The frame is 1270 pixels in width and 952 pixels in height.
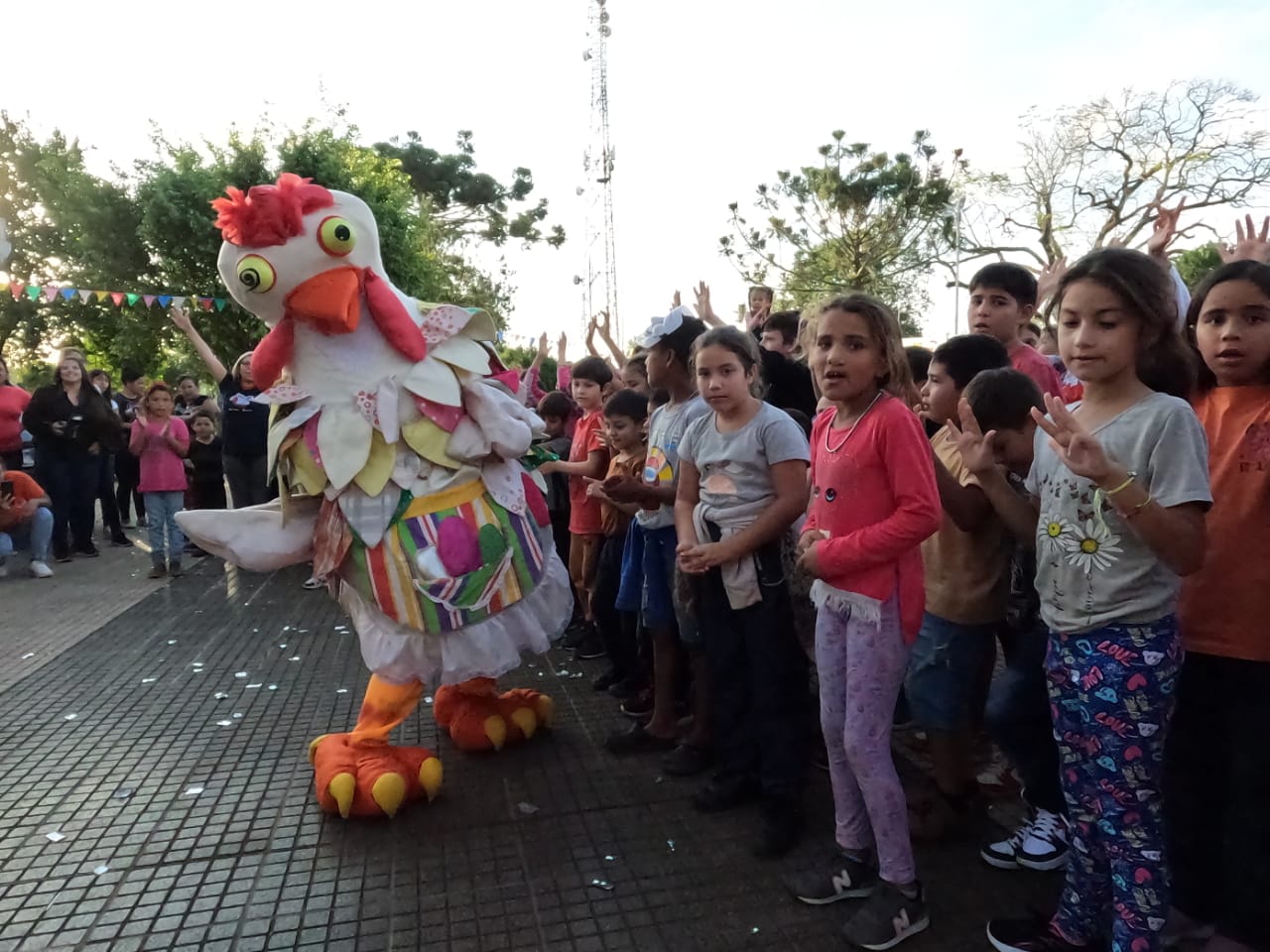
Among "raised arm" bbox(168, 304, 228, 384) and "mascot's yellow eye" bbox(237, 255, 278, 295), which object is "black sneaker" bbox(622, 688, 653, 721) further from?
"raised arm" bbox(168, 304, 228, 384)

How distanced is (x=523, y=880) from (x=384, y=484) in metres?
1.36

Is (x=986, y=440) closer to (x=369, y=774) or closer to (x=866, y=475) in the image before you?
(x=866, y=475)

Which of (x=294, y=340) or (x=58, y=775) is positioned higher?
(x=294, y=340)

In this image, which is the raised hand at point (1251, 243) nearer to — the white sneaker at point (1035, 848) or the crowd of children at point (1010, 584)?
the crowd of children at point (1010, 584)

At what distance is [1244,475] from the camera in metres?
1.89

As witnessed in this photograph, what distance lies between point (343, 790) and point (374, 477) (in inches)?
42.1

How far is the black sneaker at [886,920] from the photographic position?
7.05ft

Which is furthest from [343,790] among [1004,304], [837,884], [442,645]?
[1004,304]

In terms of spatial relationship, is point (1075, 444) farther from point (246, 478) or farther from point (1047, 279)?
point (246, 478)

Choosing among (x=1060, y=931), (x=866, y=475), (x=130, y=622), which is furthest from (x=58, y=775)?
(x=1060, y=931)

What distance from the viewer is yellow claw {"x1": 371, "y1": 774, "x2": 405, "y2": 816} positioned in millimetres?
2871

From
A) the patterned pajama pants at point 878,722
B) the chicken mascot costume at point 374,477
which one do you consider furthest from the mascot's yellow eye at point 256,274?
the patterned pajama pants at point 878,722

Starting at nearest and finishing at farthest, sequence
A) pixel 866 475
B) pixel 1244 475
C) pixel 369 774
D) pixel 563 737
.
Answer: pixel 1244 475, pixel 866 475, pixel 369 774, pixel 563 737

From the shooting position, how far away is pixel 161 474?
701 centimetres
